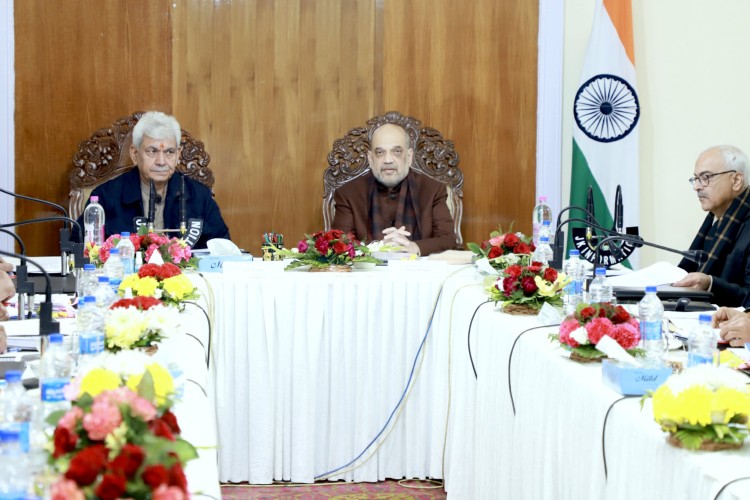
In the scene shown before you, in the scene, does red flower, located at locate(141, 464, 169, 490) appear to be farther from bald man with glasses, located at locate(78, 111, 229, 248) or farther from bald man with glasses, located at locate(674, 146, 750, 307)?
bald man with glasses, located at locate(78, 111, 229, 248)

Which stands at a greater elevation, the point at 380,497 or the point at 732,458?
the point at 732,458

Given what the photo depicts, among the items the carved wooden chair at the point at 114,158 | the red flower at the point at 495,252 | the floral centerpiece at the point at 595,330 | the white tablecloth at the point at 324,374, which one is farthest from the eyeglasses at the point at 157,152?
the floral centerpiece at the point at 595,330

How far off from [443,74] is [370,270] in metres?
2.38

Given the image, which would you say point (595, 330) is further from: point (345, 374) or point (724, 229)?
point (724, 229)

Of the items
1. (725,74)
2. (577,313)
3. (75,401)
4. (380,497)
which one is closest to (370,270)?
(380,497)

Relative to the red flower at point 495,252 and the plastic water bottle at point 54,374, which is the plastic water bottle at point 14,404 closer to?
the plastic water bottle at point 54,374

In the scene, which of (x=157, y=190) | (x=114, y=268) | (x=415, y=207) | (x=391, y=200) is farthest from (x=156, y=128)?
(x=114, y=268)

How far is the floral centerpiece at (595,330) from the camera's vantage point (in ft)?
7.14

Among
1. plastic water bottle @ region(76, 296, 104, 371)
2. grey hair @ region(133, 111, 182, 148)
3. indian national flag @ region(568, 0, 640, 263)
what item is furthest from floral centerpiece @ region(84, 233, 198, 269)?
indian national flag @ region(568, 0, 640, 263)

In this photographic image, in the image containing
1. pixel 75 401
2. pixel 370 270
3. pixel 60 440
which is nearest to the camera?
pixel 60 440

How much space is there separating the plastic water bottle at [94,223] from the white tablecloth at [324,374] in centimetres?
103

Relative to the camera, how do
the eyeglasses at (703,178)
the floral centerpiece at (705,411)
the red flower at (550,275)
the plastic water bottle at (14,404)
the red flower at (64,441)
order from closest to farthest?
the red flower at (64,441)
the plastic water bottle at (14,404)
the floral centerpiece at (705,411)
the red flower at (550,275)
the eyeglasses at (703,178)

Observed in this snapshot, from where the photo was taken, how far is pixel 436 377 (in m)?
3.73

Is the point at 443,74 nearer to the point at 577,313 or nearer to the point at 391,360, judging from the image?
the point at 391,360
